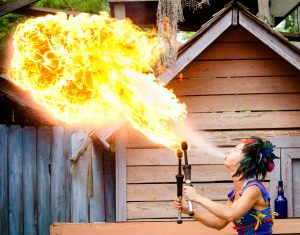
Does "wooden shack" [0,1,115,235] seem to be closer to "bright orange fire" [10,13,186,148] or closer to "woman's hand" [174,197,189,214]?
"bright orange fire" [10,13,186,148]

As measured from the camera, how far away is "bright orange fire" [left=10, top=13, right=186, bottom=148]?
6.43m

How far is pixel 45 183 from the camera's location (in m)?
9.04

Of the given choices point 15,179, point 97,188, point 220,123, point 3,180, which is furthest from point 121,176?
point 3,180

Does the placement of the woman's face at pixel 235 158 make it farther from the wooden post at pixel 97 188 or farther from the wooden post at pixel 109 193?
the wooden post at pixel 109 193

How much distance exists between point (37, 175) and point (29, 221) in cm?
85

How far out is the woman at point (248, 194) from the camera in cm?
468

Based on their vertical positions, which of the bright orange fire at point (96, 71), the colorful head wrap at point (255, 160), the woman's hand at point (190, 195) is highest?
the bright orange fire at point (96, 71)

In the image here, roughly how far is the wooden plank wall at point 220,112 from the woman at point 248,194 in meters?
2.54

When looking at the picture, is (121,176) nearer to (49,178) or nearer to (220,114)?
(220,114)

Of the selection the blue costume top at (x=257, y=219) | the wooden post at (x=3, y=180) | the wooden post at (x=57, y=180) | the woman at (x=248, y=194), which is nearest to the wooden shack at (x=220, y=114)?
the wooden post at (x=57, y=180)

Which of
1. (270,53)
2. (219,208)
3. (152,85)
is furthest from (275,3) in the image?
(219,208)

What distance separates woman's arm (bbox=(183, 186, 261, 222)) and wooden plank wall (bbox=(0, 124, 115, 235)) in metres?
4.42

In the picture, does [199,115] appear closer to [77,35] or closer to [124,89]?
[124,89]

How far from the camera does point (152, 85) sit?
6582 millimetres
